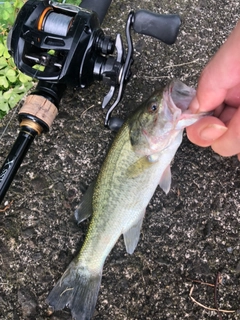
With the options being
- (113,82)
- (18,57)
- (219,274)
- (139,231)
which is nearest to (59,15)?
(18,57)

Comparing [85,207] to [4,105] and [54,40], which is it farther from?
[4,105]

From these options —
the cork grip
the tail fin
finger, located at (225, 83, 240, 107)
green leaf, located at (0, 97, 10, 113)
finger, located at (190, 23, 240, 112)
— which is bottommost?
the tail fin

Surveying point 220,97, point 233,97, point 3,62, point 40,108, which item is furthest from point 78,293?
point 3,62

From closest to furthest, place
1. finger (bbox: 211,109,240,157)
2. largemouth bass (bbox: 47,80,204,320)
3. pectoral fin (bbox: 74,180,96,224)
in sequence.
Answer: finger (bbox: 211,109,240,157) → largemouth bass (bbox: 47,80,204,320) → pectoral fin (bbox: 74,180,96,224)

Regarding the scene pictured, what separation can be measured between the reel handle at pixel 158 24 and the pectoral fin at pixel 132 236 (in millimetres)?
1125

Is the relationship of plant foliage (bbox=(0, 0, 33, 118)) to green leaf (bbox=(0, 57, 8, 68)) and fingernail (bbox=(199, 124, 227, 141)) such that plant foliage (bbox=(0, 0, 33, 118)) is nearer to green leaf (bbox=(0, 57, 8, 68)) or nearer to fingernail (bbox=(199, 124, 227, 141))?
green leaf (bbox=(0, 57, 8, 68))

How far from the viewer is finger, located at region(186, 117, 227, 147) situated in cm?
196

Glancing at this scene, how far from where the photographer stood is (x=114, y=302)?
2436 millimetres

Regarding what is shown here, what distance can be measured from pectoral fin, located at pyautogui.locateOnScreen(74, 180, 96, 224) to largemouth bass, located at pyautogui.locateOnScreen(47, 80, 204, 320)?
0.20 feet

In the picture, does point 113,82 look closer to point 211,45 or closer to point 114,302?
point 211,45

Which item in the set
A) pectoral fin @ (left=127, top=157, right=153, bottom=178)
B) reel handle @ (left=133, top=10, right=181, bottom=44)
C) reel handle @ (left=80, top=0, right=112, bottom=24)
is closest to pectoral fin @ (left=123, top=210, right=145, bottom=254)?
pectoral fin @ (left=127, top=157, right=153, bottom=178)

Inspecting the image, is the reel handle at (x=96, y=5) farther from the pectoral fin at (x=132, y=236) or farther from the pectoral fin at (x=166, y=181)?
the pectoral fin at (x=132, y=236)

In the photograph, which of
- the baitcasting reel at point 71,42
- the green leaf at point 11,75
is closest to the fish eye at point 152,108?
the baitcasting reel at point 71,42

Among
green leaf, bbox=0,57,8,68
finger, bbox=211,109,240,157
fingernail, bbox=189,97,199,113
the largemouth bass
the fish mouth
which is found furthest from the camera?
green leaf, bbox=0,57,8,68
